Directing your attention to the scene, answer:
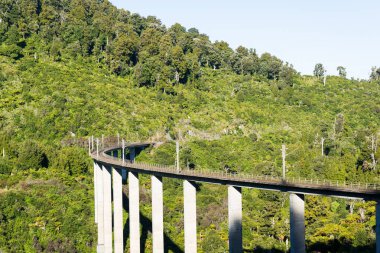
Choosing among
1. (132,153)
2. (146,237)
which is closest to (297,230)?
(146,237)

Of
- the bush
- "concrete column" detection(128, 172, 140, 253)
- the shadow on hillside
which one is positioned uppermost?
the bush

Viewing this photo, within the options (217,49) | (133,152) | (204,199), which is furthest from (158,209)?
(217,49)

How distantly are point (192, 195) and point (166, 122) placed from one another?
A: 203 ft

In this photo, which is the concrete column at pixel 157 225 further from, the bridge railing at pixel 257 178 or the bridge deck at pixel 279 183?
the bridge railing at pixel 257 178

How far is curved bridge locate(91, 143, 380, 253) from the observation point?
38.6 meters

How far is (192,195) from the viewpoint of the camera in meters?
51.4

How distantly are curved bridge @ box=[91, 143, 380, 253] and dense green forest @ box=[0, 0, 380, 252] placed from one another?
539cm

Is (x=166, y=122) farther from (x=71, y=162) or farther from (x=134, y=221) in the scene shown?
(x=134, y=221)

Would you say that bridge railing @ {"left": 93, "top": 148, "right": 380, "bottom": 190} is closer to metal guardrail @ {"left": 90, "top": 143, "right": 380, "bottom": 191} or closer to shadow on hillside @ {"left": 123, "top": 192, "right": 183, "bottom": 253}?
metal guardrail @ {"left": 90, "top": 143, "right": 380, "bottom": 191}

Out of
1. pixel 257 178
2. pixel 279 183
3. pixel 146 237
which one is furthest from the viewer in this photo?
pixel 146 237

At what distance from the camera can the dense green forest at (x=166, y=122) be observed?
68375 millimetres

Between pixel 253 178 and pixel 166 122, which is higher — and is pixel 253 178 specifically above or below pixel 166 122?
below

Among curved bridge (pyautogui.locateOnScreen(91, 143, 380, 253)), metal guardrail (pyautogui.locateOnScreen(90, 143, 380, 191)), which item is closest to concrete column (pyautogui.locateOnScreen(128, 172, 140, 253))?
curved bridge (pyautogui.locateOnScreen(91, 143, 380, 253))

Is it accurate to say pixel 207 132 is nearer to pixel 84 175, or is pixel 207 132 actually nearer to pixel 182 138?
pixel 182 138
